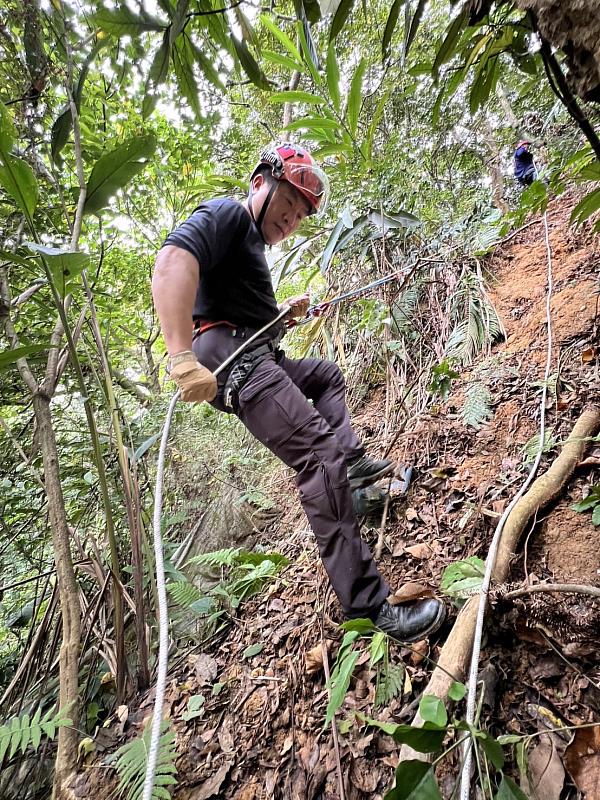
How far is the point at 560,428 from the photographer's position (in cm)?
177

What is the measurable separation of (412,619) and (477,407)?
1.18 metres

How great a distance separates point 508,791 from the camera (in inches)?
27.9

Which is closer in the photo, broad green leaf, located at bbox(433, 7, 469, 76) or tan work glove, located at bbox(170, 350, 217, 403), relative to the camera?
broad green leaf, located at bbox(433, 7, 469, 76)

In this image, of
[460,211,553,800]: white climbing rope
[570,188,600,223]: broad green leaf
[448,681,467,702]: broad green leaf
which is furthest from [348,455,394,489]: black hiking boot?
[570,188,600,223]: broad green leaf

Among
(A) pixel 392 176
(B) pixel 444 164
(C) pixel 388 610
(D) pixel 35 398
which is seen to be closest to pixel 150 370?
(D) pixel 35 398

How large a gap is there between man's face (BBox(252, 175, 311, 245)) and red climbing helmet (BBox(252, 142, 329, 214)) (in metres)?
0.03

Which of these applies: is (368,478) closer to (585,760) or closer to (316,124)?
(585,760)

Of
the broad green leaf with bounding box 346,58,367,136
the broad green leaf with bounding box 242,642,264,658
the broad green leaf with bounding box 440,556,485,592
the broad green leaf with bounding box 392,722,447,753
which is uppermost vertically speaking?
the broad green leaf with bounding box 346,58,367,136

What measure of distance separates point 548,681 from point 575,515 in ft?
1.84

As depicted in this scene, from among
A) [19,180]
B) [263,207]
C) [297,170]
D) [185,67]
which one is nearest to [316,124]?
[297,170]

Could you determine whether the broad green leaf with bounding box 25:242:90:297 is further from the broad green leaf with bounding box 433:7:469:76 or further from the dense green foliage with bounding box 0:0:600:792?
the broad green leaf with bounding box 433:7:469:76

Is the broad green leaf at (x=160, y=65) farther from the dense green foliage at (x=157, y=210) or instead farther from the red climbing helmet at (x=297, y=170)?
the red climbing helmet at (x=297, y=170)

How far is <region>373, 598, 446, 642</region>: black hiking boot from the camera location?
1.38 meters

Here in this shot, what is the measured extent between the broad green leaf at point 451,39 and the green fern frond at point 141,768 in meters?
2.06
